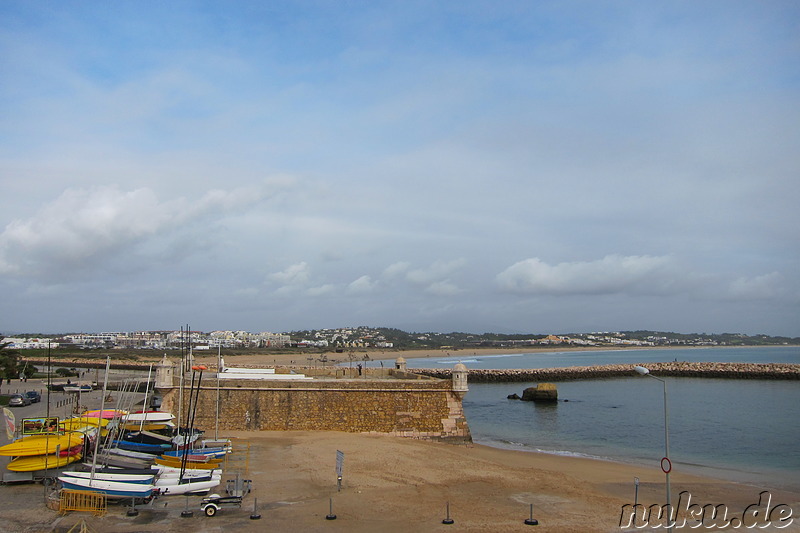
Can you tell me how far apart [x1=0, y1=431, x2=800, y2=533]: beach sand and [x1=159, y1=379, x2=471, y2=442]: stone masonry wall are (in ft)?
1.97

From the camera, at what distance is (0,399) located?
38312 mm

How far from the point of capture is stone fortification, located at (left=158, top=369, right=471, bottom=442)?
85.0 feet

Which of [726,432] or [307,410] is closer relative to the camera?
[307,410]

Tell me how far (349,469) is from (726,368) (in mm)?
75982

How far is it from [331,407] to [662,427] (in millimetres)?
22560

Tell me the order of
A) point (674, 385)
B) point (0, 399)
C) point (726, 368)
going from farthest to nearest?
1. point (726, 368)
2. point (674, 385)
3. point (0, 399)

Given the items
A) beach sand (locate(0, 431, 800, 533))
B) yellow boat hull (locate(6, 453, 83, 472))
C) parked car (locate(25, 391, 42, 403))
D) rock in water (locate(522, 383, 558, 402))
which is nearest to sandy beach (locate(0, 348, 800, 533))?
beach sand (locate(0, 431, 800, 533))

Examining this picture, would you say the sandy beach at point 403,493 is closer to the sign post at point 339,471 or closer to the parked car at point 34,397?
the sign post at point 339,471

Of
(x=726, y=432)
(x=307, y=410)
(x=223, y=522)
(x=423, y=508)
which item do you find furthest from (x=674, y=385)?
(x=223, y=522)

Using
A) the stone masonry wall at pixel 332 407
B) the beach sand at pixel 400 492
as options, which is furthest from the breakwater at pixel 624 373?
the beach sand at pixel 400 492

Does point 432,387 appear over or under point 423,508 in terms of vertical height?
over

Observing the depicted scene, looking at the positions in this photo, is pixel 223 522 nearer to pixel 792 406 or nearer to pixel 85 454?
pixel 85 454

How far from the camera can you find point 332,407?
26.1m

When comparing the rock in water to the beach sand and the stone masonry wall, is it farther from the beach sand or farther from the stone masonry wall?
the stone masonry wall
